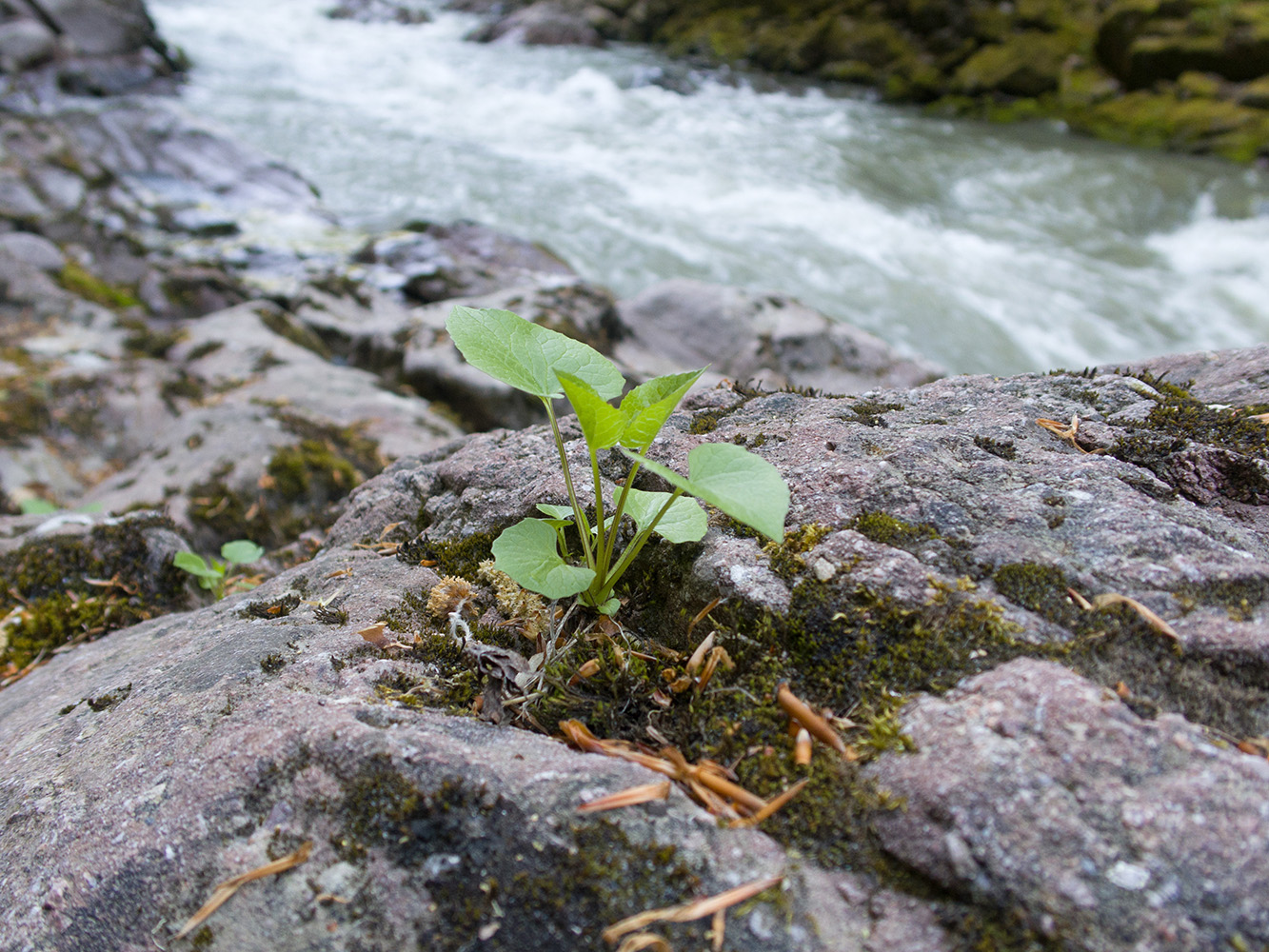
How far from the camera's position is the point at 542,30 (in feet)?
83.5

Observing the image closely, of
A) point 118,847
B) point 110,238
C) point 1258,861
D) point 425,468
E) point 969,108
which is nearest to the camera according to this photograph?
point 1258,861

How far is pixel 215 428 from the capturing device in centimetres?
445

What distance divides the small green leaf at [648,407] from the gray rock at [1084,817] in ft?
3.03

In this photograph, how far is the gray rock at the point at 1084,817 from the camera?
3.69ft

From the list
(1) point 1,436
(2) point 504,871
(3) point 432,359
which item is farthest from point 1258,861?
(1) point 1,436

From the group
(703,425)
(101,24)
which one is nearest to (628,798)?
(703,425)

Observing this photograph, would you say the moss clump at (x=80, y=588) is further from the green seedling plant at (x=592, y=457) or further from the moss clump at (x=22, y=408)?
the green seedling plant at (x=592, y=457)

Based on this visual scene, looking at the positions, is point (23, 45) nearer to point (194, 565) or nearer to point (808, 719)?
point (194, 565)

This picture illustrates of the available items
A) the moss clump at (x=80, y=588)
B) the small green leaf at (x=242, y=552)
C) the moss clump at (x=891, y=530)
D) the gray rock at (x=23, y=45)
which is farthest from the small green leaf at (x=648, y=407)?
the gray rock at (x=23, y=45)

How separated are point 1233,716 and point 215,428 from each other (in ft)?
16.6

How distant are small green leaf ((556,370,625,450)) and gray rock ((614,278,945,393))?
4618 millimetres

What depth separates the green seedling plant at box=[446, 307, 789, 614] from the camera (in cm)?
164

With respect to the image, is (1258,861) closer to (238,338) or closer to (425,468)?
(425,468)

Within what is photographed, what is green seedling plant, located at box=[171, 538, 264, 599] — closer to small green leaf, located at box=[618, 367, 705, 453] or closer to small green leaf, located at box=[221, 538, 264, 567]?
small green leaf, located at box=[221, 538, 264, 567]
